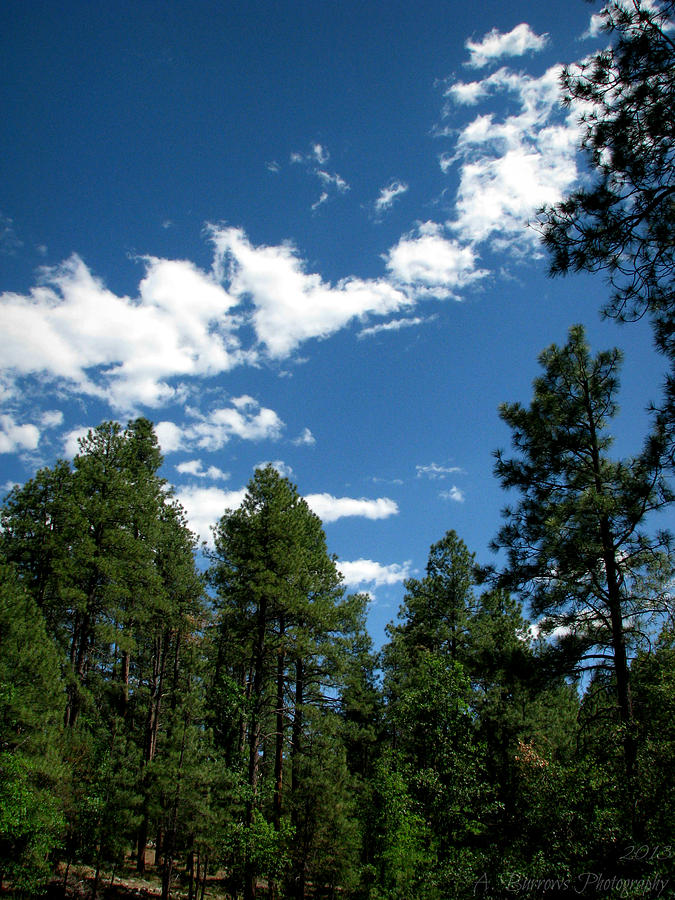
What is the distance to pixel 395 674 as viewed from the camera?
74.3 ft

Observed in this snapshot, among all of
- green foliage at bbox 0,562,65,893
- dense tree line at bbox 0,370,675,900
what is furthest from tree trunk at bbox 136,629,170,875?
green foliage at bbox 0,562,65,893

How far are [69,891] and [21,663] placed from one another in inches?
304

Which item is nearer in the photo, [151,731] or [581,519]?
[581,519]

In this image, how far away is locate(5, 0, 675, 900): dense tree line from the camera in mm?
5719

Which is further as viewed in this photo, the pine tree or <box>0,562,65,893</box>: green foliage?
<box>0,562,65,893</box>: green foliage

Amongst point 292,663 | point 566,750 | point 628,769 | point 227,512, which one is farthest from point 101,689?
point 628,769

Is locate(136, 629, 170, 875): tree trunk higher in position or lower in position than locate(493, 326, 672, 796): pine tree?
lower

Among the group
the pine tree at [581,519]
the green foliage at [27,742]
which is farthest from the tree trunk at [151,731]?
the pine tree at [581,519]

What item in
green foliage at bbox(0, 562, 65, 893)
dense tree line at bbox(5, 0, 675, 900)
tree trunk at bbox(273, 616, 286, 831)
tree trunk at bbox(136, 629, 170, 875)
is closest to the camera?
dense tree line at bbox(5, 0, 675, 900)

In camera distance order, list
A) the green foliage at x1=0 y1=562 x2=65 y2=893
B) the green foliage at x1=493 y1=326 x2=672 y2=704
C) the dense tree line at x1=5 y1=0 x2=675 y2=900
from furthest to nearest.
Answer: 1. the green foliage at x1=0 y1=562 x2=65 y2=893
2. the green foliage at x1=493 y1=326 x2=672 y2=704
3. the dense tree line at x1=5 y1=0 x2=675 y2=900

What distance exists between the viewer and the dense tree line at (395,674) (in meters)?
5.72

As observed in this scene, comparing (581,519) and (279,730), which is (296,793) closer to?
(279,730)

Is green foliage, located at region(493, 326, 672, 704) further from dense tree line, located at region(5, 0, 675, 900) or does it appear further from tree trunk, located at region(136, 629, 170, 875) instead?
tree trunk, located at region(136, 629, 170, 875)

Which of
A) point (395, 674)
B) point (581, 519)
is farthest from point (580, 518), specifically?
point (395, 674)
